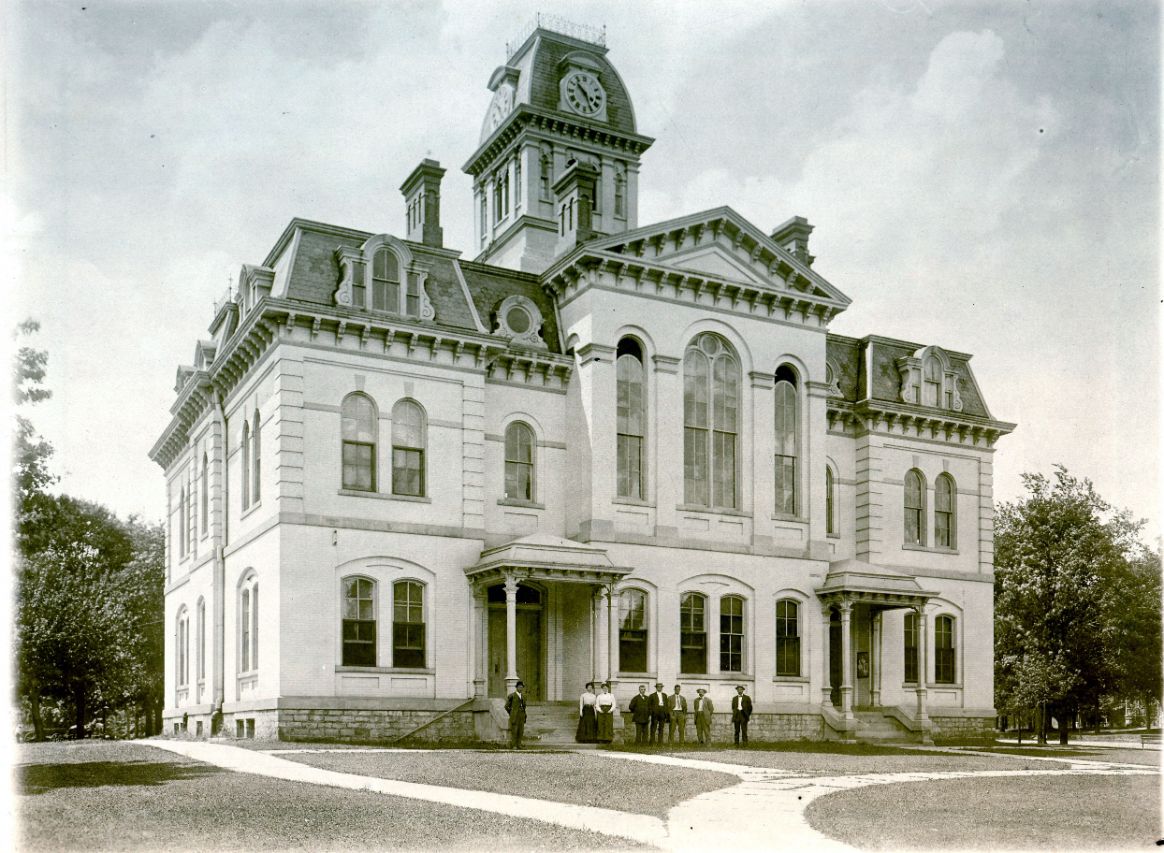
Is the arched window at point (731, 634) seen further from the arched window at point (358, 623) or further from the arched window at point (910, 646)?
the arched window at point (358, 623)

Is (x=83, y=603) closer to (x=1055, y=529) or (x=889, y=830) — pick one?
(x=1055, y=529)

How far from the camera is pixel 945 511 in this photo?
39.1m

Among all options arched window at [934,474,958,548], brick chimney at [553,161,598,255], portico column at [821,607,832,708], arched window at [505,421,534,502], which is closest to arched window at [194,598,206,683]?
arched window at [505,421,534,502]

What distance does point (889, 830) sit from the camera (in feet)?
43.1

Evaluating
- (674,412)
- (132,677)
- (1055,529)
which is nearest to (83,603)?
(132,677)

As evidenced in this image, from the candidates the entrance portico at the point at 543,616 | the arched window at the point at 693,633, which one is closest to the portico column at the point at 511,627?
the entrance portico at the point at 543,616

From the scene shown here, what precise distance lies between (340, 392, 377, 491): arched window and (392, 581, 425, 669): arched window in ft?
8.09

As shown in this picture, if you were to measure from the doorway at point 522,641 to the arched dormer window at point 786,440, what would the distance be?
7292 mm

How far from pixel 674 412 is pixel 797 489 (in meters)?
4.47

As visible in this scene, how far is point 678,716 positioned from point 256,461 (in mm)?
11504

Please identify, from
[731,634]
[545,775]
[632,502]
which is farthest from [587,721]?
[545,775]

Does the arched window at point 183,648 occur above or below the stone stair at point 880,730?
above

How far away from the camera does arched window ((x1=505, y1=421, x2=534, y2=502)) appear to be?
31234mm

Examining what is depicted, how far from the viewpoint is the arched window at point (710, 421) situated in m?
32.3
